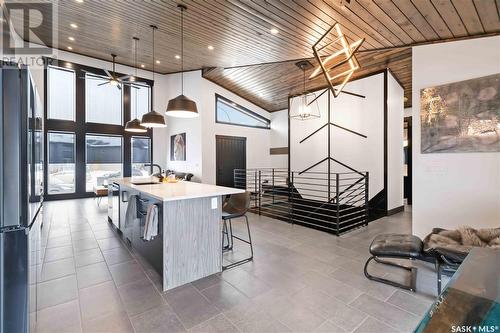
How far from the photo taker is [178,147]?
8570mm

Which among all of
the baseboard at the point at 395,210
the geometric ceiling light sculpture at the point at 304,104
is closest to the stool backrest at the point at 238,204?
the geometric ceiling light sculpture at the point at 304,104

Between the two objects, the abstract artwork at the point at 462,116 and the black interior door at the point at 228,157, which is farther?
the black interior door at the point at 228,157

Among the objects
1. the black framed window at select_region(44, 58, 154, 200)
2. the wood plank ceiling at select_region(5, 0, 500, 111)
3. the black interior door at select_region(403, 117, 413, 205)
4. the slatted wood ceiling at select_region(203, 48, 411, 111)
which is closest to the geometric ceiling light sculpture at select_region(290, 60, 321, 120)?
the slatted wood ceiling at select_region(203, 48, 411, 111)

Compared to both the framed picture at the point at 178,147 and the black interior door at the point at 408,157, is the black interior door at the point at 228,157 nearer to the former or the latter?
the framed picture at the point at 178,147

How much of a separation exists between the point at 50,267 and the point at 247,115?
7267 mm

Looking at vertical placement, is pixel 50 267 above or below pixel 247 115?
below

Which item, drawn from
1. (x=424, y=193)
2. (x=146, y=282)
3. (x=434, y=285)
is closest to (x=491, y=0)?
(x=424, y=193)

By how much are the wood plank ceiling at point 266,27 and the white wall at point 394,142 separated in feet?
1.32

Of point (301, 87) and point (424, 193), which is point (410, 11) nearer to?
point (424, 193)

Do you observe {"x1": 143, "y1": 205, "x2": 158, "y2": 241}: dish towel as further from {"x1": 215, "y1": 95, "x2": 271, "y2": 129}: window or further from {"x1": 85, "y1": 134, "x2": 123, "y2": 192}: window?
{"x1": 85, "y1": 134, "x2": 123, "y2": 192}: window

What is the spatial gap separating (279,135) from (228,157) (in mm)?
2393

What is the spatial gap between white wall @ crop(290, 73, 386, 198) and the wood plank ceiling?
2.10ft

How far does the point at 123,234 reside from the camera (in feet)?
12.8

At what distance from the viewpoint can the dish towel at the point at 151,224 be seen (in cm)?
234
